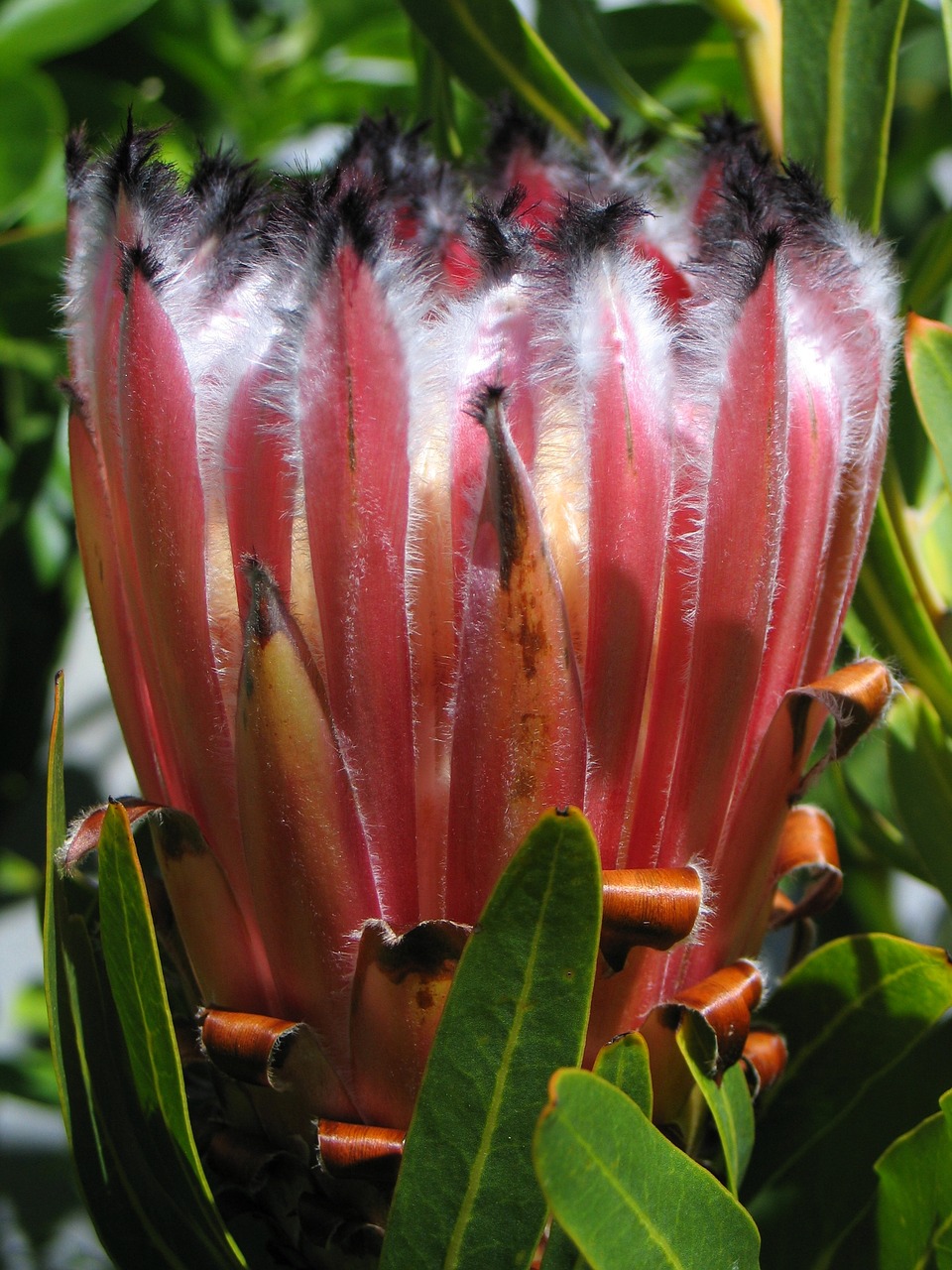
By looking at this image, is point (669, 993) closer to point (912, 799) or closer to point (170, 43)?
point (912, 799)

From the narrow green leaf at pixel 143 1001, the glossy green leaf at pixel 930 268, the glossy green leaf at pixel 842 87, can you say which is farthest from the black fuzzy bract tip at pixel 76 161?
the glossy green leaf at pixel 930 268

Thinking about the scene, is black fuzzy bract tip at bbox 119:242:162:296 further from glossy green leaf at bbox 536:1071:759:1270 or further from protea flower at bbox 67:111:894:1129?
glossy green leaf at bbox 536:1071:759:1270

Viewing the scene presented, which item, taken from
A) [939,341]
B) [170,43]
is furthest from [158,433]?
[170,43]

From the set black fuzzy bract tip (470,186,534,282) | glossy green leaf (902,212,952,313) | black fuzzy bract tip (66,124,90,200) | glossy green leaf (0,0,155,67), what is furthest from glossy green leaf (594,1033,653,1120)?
glossy green leaf (0,0,155,67)

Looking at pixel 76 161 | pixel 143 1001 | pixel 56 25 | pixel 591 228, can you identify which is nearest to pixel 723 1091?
pixel 143 1001

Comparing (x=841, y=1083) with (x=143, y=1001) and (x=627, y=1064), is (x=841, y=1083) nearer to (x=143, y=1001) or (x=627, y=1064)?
(x=627, y=1064)

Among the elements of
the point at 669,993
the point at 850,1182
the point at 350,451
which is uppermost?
the point at 350,451
